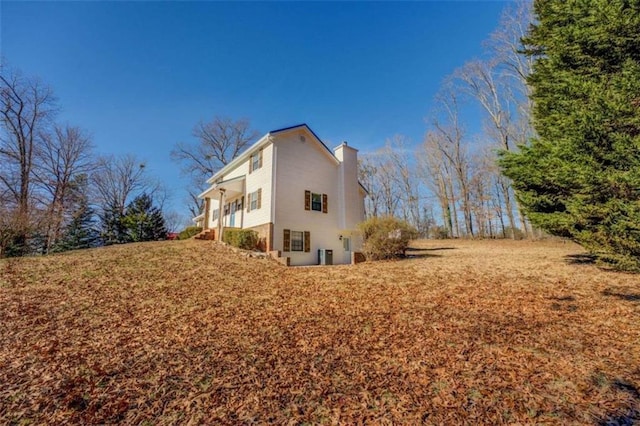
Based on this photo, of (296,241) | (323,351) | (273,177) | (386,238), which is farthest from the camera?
(296,241)

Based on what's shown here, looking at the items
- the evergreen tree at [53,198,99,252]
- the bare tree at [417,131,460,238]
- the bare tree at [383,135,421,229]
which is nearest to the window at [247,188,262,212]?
the evergreen tree at [53,198,99,252]

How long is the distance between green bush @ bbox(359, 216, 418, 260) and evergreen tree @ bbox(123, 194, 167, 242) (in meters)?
21.3

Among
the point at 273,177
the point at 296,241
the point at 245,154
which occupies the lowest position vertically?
the point at 296,241

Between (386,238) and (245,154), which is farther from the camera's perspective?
(245,154)

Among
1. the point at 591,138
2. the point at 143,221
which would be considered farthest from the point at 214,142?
the point at 591,138

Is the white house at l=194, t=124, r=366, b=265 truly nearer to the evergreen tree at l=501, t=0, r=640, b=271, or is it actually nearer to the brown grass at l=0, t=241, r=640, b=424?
the brown grass at l=0, t=241, r=640, b=424

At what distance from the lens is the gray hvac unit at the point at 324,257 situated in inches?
590

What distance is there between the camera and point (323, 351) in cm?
418

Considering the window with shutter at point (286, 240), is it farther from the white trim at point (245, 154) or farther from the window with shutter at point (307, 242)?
the white trim at point (245, 154)

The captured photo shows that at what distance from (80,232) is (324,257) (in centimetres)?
2126

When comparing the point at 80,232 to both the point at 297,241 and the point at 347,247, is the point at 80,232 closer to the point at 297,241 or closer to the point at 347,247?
the point at 297,241

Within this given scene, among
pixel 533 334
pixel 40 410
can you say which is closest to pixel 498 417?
pixel 533 334

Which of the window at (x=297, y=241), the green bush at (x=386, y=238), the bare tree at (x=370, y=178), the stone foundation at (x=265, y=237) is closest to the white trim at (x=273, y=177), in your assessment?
the stone foundation at (x=265, y=237)

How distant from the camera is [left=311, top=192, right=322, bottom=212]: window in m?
15.8
